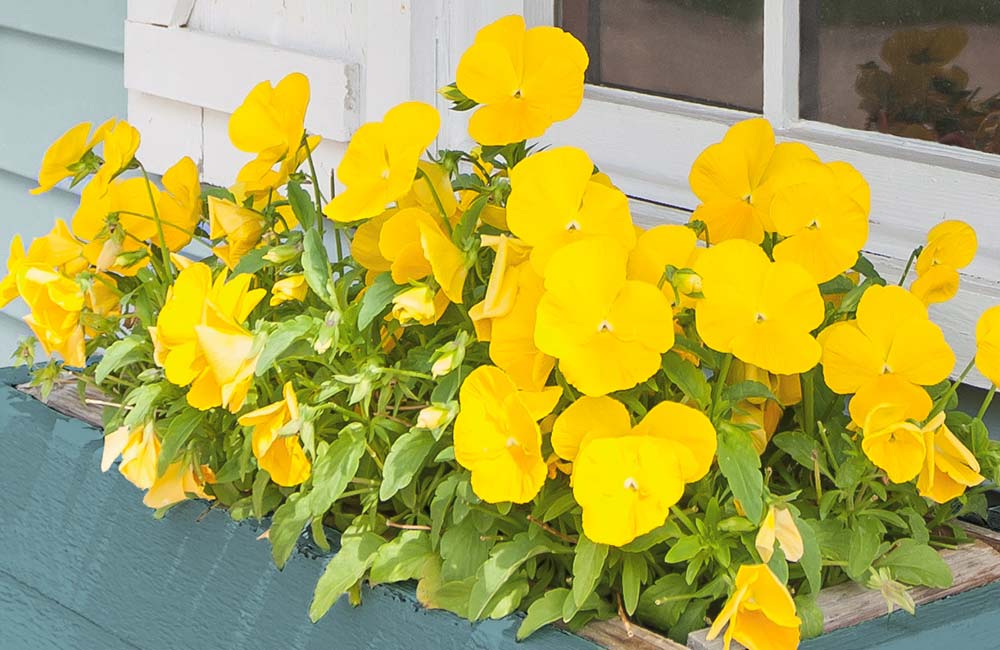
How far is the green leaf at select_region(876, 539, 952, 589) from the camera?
106 centimetres

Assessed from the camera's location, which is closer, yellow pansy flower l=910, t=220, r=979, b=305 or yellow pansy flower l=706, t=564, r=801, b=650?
yellow pansy flower l=706, t=564, r=801, b=650

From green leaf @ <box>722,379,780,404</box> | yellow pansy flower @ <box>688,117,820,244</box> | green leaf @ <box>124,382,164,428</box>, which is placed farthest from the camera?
green leaf @ <box>124,382,164,428</box>

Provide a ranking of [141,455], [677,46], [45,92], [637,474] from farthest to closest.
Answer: [45,92]
[677,46]
[141,455]
[637,474]

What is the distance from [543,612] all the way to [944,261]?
0.40 meters

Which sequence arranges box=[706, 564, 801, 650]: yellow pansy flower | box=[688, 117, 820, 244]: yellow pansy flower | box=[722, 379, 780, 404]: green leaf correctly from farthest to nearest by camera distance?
box=[688, 117, 820, 244]: yellow pansy flower < box=[722, 379, 780, 404]: green leaf < box=[706, 564, 801, 650]: yellow pansy flower

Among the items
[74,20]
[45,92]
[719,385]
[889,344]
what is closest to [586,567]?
[719,385]

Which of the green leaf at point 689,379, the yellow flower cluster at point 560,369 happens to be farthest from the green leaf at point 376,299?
the green leaf at point 689,379

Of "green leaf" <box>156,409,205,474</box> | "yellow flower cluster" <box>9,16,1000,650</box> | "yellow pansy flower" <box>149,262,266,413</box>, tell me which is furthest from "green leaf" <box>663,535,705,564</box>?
"green leaf" <box>156,409,205,474</box>

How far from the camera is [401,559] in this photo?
1112 millimetres

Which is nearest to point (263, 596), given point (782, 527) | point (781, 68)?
point (782, 527)

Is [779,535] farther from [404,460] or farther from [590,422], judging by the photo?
[404,460]

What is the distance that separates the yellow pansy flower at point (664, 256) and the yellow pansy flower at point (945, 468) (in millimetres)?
196

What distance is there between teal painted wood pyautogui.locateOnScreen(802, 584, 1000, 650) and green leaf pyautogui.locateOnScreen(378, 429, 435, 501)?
11.9 inches

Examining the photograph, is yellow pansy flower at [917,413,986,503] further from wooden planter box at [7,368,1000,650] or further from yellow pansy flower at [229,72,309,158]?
yellow pansy flower at [229,72,309,158]
